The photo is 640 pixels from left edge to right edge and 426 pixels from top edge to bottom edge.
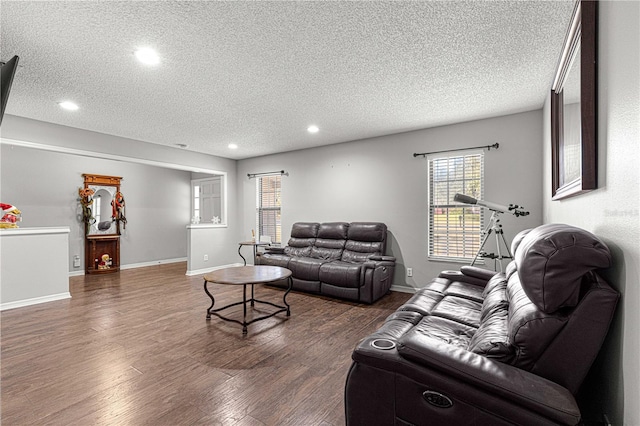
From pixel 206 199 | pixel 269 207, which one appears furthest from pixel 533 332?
pixel 206 199

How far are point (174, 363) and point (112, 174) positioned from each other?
614 centimetres

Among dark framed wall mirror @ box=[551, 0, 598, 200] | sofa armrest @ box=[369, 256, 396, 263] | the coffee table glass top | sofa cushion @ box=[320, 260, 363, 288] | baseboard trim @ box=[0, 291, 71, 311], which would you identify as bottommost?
baseboard trim @ box=[0, 291, 71, 311]

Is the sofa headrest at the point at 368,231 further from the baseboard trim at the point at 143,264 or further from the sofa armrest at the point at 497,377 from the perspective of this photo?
the baseboard trim at the point at 143,264

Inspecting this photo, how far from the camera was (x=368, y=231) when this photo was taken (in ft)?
16.0

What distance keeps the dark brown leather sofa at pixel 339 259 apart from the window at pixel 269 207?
0.97m

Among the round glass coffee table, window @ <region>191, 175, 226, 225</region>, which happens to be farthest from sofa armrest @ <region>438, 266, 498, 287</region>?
window @ <region>191, 175, 226, 225</region>

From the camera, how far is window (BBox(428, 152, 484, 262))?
4.29 m

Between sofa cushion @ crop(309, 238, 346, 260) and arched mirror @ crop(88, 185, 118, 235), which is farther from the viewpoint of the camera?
arched mirror @ crop(88, 185, 118, 235)

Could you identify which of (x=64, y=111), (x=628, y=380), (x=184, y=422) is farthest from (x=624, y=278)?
(x=64, y=111)

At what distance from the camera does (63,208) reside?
6336mm

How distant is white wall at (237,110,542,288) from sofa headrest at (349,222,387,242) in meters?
0.22

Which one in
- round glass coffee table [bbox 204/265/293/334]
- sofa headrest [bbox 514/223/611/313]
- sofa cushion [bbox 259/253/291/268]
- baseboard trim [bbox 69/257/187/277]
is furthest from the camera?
baseboard trim [bbox 69/257/187/277]

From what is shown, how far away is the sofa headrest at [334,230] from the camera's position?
5164 millimetres

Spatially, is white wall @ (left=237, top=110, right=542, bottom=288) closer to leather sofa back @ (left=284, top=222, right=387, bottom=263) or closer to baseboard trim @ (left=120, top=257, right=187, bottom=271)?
Answer: leather sofa back @ (left=284, top=222, right=387, bottom=263)
